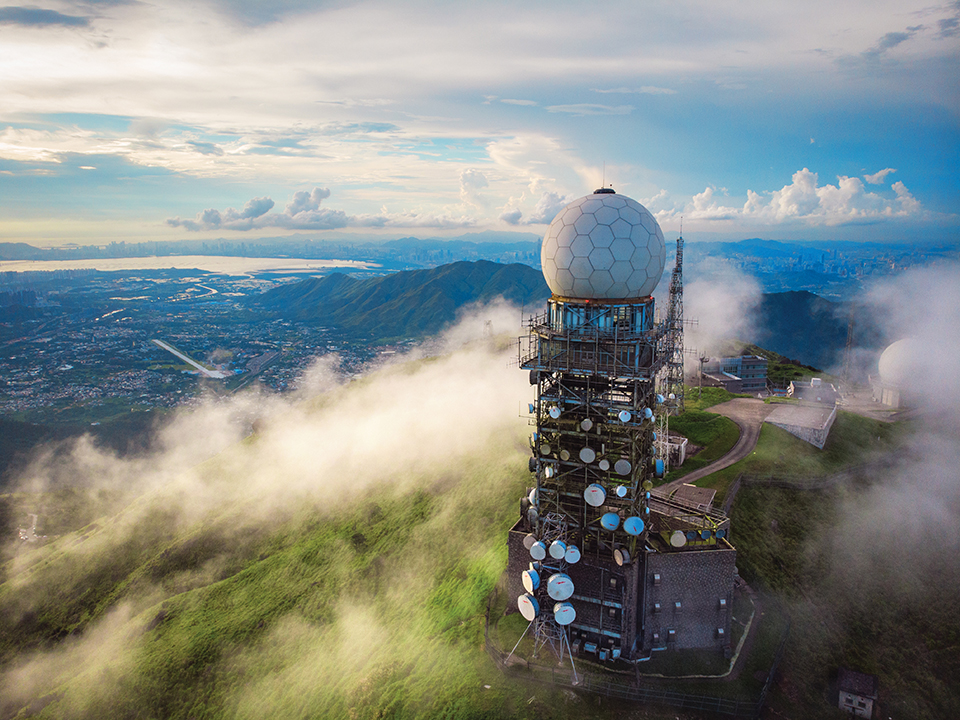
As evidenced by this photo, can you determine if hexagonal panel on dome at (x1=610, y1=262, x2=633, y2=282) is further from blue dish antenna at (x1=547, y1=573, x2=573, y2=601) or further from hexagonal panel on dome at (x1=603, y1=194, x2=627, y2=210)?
blue dish antenna at (x1=547, y1=573, x2=573, y2=601)

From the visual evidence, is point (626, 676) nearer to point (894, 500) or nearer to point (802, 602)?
point (802, 602)

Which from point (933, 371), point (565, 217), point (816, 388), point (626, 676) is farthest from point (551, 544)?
point (933, 371)

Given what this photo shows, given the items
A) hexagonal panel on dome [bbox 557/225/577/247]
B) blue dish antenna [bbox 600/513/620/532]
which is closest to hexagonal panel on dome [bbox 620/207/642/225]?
hexagonal panel on dome [bbox 557/225/577/247]

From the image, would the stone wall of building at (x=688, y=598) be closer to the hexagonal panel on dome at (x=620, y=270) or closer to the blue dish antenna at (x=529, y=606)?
the blue dish antenna at (x=529, y=606)

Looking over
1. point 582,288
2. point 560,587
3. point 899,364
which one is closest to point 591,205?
point 582,288

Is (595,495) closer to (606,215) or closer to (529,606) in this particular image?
(529,606)
